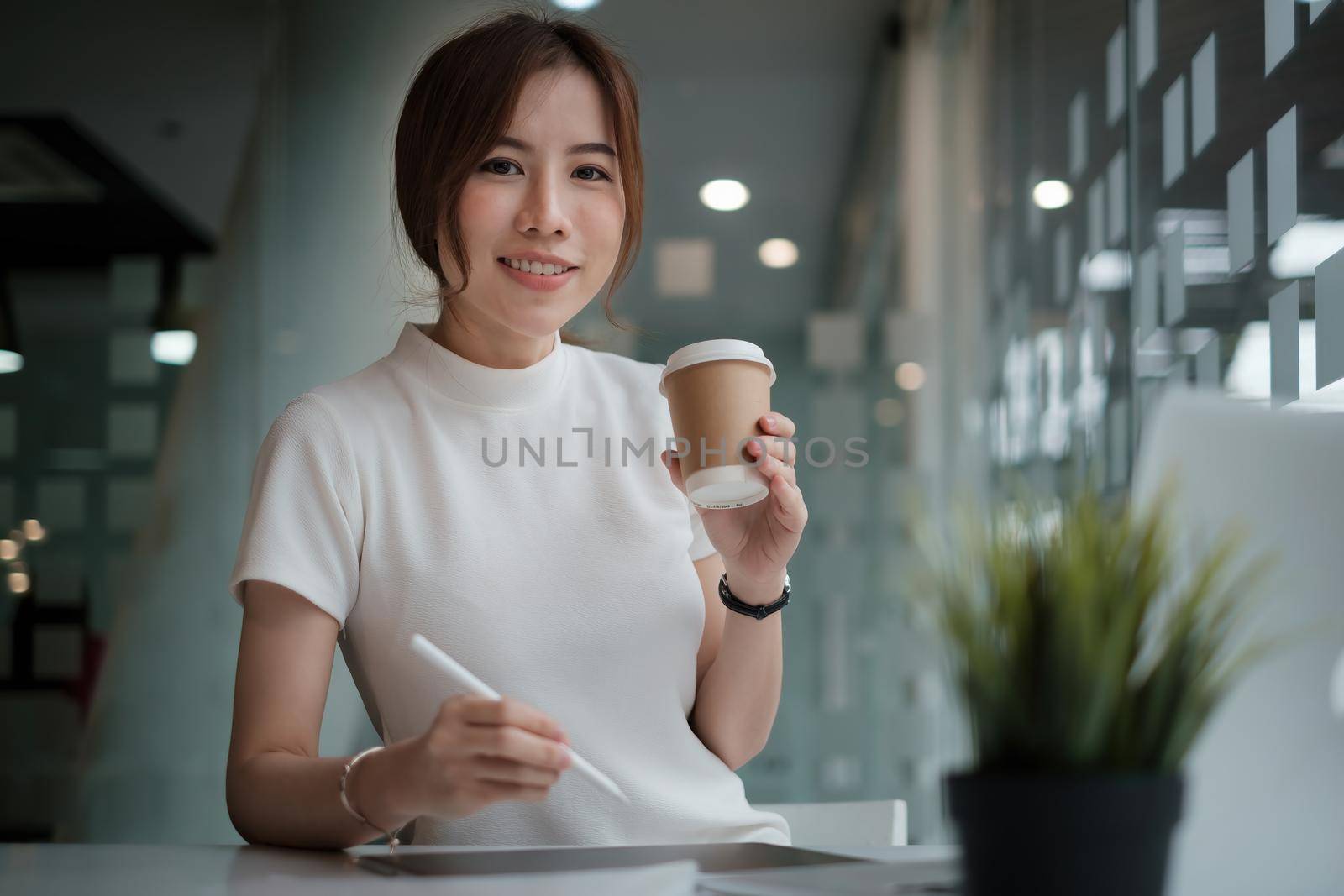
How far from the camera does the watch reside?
1046mm

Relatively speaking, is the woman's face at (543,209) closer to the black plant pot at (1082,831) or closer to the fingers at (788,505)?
the fingers at (788,505)

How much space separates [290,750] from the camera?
2.97ft

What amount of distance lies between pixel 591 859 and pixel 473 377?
22.0 inches

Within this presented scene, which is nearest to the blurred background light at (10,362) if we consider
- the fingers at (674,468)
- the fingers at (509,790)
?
the fingers at (674,468)

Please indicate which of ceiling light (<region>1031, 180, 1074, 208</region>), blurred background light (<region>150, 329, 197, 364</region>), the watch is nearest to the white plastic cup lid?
the watch

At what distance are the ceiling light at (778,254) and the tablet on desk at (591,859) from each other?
2480 mm

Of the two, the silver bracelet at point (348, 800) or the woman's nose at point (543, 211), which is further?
the woman's nose at point (543, 211)

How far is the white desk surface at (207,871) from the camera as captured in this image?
2.07 ft

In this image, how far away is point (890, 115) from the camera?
10.6 ft

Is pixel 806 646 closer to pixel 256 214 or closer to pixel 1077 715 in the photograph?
pixel 256 214

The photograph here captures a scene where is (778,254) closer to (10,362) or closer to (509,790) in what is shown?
(10,362)

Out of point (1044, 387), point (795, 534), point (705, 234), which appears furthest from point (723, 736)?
point (705, 234)

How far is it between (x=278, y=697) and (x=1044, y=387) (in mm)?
2063

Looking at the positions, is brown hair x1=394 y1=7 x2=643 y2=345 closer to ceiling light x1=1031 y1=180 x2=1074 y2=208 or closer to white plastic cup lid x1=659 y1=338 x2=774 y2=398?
white plastic cup lid x1=659 y1=338 x2=774 y2=398
